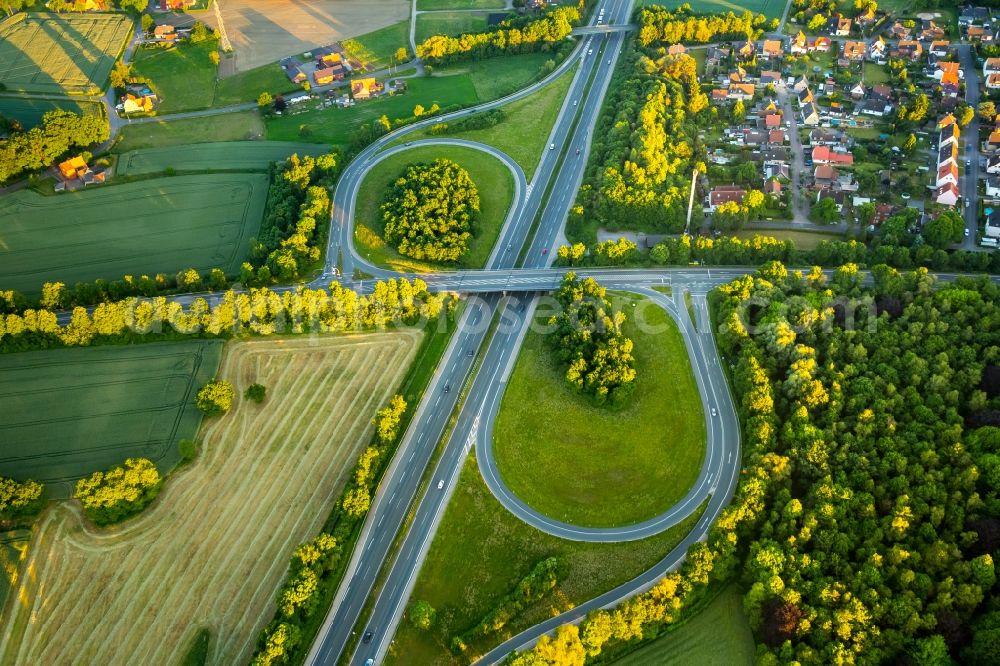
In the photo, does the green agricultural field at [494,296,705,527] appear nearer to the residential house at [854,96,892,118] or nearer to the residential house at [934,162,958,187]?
the residential house at [934,162,958,187]

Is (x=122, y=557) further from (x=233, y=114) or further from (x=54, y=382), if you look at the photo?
(x=233, y=114)

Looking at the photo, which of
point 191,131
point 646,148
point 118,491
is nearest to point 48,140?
point 191,131

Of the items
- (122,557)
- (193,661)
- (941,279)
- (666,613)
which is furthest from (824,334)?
(122,557)

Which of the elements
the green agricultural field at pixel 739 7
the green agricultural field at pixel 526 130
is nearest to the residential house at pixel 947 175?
the green agricultural field at pixel 739 7

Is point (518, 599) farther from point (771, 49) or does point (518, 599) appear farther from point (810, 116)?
point (771, 49)

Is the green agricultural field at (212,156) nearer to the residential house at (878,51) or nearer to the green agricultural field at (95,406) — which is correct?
the green agricultural field at (95,406)
